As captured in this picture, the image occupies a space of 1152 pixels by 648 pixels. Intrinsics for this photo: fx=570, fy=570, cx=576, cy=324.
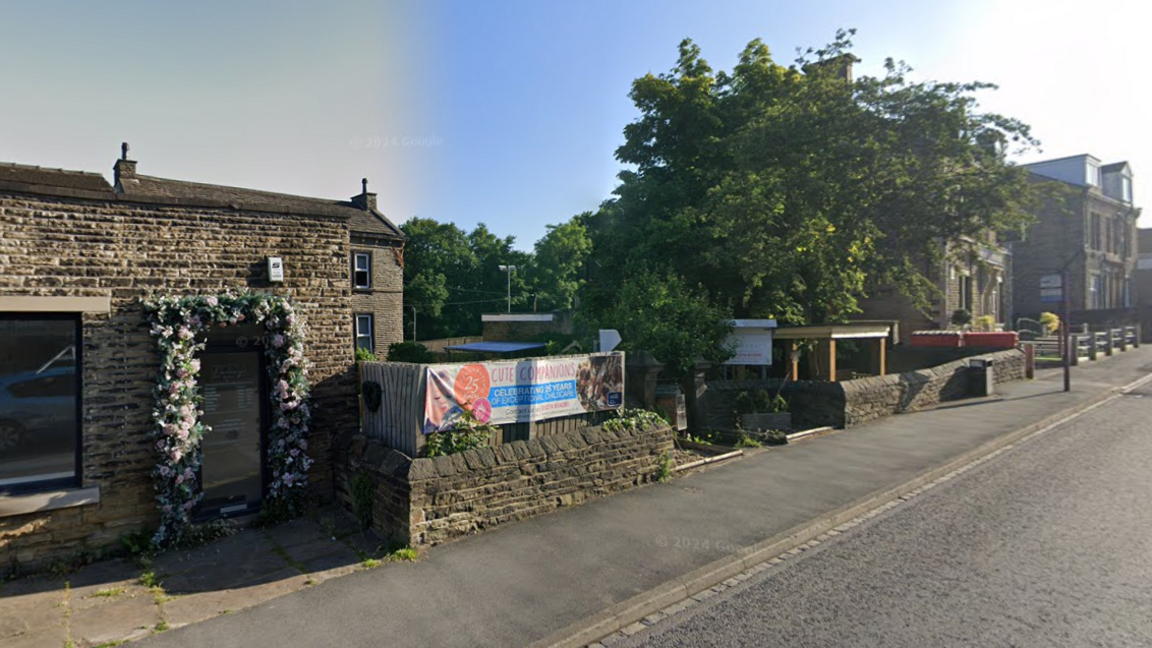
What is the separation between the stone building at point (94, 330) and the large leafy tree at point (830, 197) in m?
11.5

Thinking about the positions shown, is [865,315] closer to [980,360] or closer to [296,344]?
[980,360]

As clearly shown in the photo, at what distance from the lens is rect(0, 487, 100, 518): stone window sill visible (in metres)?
6.48

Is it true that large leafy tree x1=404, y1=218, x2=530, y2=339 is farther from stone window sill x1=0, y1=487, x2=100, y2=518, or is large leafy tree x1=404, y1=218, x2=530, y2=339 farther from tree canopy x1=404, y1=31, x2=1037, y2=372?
stone window sill x1=0, y1=487, x2=100, y2=518

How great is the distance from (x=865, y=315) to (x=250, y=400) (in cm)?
2846

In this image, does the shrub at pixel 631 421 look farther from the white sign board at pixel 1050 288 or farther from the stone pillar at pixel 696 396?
the white sign board at pixel 1050 288

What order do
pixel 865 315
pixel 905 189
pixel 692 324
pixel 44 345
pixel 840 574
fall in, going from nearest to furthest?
pixel 840 574
pixel 44 345
pixel 692 324
pixel 905 189
pixel 865 315

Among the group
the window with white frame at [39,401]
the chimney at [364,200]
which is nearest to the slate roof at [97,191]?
the window with white frame at [39,401]

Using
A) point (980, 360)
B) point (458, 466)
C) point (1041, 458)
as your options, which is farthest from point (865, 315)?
point (458, 466)

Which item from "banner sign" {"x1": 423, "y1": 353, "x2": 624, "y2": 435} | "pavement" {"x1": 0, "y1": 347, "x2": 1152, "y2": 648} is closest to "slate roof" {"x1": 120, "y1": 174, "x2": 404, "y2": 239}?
"banner sign" {"x1": 423, "y1": 353, "x2": 624, "y2": 435}

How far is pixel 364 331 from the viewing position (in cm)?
2788

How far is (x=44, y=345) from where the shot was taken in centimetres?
709

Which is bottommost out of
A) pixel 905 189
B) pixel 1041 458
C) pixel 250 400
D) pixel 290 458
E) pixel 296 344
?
pixel 1041 458

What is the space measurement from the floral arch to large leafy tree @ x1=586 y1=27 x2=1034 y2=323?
11056mm

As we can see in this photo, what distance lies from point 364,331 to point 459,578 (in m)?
23.5
